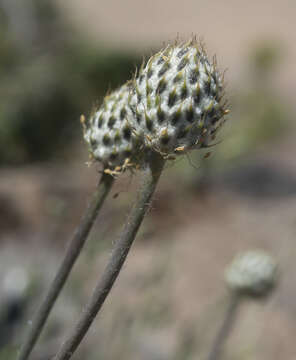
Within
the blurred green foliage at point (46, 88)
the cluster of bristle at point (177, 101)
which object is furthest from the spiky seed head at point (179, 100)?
the blurred green foliage at point (46, 88)

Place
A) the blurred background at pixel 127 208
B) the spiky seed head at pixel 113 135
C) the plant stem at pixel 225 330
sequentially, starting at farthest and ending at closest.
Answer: the blurred background at pixel 127 208 < the plant stem at pixel 225 330 < the spiky seed head at pixel 113 135

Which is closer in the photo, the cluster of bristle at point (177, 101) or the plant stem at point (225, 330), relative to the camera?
the cluster of bristle at point (177, 101)

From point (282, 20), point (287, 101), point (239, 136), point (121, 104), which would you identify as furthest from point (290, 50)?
point (121, 104)

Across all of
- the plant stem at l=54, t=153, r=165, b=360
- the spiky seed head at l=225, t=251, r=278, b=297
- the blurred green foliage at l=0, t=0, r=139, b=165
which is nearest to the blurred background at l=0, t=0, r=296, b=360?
the blurred green foliage at l=0, t=0, r=139, b=165

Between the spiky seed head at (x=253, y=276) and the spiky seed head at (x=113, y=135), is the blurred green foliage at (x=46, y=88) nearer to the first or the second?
the spiky seed head at (x=253, y=276)

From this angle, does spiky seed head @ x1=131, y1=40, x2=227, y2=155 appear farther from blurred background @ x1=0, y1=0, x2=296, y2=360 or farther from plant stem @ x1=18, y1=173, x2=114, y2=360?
plant stem @ x1=18, y1=173, x2=114, y2=360

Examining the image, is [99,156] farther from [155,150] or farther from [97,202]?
[155,150]

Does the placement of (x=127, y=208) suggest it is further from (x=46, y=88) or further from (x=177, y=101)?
(x=46, y=88)
